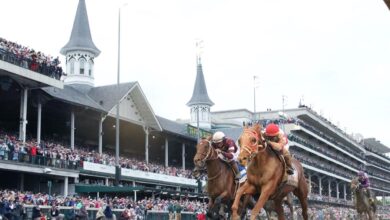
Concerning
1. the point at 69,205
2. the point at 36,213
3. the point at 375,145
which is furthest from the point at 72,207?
the point at 375,145

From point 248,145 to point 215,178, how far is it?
3.61 meters

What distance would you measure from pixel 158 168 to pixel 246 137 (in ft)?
130

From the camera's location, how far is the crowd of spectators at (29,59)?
32281mm

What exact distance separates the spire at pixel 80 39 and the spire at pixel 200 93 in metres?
33.9

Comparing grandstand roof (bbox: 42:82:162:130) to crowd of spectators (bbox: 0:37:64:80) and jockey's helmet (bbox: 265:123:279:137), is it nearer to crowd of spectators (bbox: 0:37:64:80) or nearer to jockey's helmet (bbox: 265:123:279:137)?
crowd of spectators (bbox: 0:37:64:80)

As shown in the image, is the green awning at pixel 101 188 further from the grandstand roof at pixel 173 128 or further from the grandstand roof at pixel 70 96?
the grandstand roof at pixel 173 128

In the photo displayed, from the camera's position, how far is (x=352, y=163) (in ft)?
416

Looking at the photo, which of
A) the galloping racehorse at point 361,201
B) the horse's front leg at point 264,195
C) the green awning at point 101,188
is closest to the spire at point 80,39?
the green awning at point 101,188

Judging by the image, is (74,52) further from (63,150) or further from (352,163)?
(352,163)

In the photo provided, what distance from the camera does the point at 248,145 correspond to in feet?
37.6

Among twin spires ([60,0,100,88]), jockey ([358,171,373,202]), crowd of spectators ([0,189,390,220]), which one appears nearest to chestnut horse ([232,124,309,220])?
crowd of spectators ([0,189,390,220])

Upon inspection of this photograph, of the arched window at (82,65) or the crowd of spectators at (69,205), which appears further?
the arched window at (82,65)

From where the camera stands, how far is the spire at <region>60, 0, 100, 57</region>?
6228 cm

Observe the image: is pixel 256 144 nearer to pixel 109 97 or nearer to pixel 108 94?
pixel 109 97
